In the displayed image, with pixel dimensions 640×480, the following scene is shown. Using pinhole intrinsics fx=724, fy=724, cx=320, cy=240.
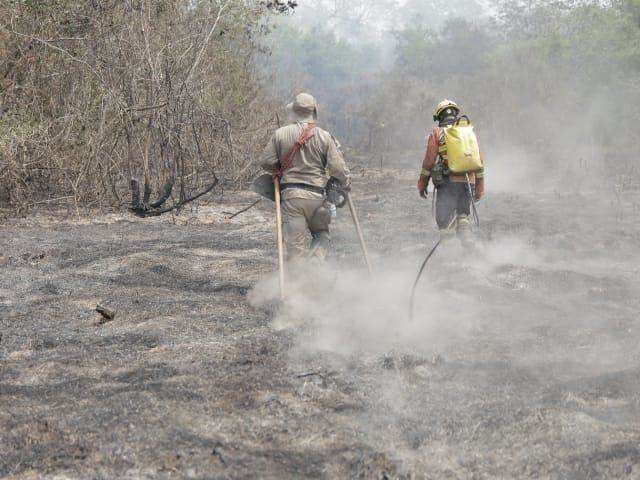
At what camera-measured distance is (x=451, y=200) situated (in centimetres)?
761

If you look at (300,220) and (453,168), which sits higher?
(453,168)

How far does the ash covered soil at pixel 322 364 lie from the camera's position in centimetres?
357

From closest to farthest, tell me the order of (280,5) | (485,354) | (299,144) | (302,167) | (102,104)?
(485,354), (299,144), (302,167), (102,104), (280,5)

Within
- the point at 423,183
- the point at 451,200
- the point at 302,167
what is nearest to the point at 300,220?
the point at 302,167

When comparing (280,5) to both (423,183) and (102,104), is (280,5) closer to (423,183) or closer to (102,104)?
(102,104)

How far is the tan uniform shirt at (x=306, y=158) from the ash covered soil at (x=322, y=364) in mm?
824

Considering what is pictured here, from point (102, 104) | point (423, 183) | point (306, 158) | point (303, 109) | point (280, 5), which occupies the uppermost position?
point (280, 5)

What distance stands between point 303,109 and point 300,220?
37.8 inches

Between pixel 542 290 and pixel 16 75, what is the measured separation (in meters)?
8.71

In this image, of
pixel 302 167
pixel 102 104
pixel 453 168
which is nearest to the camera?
pixel 302 167

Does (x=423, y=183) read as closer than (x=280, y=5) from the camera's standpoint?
Yes

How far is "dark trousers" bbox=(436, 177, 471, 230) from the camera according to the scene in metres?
7.55

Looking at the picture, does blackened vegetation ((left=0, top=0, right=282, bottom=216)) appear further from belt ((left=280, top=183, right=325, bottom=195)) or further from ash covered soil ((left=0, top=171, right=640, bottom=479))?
belt ((left=280, top=183, right=325, bottom=195))

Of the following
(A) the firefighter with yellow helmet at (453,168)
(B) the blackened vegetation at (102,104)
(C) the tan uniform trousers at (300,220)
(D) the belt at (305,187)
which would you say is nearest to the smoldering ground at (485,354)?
(C) the tan uniform trousers at (300,220)
